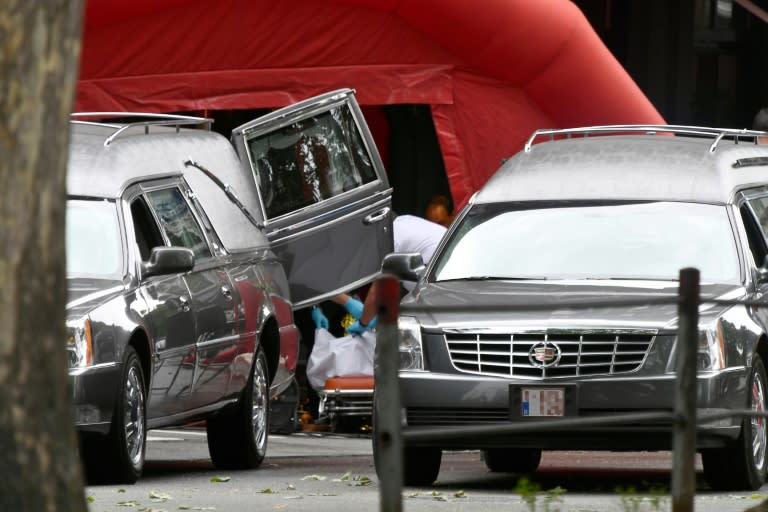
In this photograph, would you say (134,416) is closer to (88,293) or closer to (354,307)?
(88,293)

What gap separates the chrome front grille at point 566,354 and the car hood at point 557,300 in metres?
0.06

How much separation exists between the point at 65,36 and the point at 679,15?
17.4 meters

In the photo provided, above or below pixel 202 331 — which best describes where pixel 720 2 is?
above

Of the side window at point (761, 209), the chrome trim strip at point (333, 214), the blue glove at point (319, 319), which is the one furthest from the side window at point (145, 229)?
the blue glove at point (319, 319)

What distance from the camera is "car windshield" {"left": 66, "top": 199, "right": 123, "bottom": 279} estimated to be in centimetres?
1049

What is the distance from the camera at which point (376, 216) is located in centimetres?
1445

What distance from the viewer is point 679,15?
21750mm

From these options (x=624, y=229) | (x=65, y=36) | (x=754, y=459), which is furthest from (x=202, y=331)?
(x=65, y=36)

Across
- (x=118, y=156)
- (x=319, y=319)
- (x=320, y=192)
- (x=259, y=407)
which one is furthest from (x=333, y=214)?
(x=118, y=156)

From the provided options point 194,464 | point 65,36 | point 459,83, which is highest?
point 459,83

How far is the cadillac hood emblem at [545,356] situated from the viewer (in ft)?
31.9

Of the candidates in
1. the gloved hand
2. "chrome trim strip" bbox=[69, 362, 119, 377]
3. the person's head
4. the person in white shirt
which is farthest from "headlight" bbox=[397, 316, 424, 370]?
the person's head

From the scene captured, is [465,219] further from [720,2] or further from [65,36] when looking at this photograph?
[720,2]

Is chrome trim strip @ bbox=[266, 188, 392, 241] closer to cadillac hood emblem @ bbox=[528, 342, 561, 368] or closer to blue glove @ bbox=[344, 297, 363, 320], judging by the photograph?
blue glove @ bbox=[344, 297, 363, 320]
